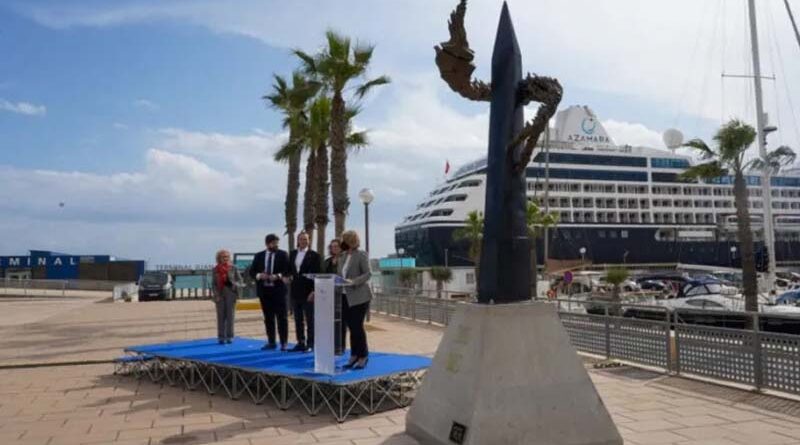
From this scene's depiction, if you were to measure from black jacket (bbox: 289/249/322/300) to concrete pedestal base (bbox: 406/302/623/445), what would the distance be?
2.89 meters

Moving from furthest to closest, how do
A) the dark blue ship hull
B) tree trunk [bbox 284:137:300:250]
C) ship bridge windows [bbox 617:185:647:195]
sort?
ship bridge windows [bbox 617:185:647:195]
the dark blue ship hull
tree trunk [bbox 284:137:300:250]

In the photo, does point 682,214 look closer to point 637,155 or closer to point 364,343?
point 637,155

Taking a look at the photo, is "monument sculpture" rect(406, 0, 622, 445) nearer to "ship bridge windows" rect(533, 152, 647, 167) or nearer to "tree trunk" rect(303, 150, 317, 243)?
"tree trunk" rect(303, 150, 317, 243)

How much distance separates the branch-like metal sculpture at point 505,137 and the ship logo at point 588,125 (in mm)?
52420

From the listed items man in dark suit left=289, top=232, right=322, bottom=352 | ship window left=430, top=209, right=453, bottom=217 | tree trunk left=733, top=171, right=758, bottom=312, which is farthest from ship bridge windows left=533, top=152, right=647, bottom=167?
man in dark suit left=289, top=232, right=322, bottom=352

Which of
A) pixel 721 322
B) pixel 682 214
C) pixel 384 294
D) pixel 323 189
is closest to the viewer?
pixel 721 322

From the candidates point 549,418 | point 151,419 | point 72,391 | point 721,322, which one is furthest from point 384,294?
point 549,418

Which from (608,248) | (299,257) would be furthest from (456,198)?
(299,257)

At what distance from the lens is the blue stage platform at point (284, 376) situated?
6.09m

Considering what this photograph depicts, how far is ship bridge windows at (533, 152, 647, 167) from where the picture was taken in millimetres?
50344

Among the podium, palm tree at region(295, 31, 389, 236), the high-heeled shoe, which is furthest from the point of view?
palm tree at region(295, 31, 389, 236)

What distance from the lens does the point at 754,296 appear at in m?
16.4

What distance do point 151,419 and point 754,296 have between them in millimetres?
15499

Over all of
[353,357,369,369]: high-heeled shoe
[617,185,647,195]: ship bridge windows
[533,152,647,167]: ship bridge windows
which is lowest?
[353,357,369,369]: high-heeled shoe
